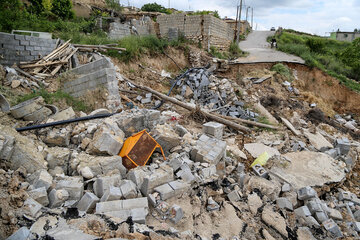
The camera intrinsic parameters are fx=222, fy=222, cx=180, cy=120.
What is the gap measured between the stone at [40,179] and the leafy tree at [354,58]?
1909 centimetres

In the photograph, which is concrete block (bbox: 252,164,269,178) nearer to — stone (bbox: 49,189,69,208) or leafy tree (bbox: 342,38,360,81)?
stone (bbox: 49,189,69,208)

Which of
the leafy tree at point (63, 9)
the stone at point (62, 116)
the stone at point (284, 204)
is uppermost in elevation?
the leafy tree at point (63, 9)

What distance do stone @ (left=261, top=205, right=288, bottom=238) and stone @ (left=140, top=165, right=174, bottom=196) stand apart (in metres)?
1.87

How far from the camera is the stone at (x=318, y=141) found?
762cm

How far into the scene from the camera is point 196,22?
14.1 m

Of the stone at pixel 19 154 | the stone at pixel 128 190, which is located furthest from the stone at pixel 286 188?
the stone at pixel 19 154

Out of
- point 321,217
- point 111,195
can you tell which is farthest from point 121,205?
point 321,217

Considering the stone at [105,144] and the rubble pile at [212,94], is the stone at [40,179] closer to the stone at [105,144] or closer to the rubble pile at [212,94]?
the stone at [105,144]

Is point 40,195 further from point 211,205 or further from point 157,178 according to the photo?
point 211,205

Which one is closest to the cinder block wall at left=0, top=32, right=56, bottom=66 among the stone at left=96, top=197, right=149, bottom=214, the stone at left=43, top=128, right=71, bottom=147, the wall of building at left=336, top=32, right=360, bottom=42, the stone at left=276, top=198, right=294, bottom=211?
the stone at left=43, top=128, right=71, bottom=147

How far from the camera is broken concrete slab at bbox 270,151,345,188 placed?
222 inches

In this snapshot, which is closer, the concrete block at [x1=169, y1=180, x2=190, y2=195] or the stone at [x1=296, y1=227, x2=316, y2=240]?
the concrete block at [x1=169, y1=180, x2=190, y2=195]

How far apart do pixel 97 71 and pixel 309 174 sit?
659cm

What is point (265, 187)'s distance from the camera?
4785mm
